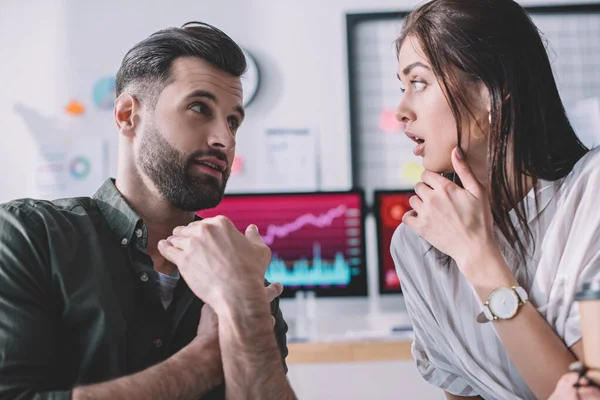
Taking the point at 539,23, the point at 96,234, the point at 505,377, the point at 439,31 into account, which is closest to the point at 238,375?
the point at 96,234

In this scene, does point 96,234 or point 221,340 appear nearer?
point 221,340

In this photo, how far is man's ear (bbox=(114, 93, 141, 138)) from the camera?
4.90 ft

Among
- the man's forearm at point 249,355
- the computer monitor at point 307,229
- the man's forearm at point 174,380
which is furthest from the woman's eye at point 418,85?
the computer monitor at point 307,229

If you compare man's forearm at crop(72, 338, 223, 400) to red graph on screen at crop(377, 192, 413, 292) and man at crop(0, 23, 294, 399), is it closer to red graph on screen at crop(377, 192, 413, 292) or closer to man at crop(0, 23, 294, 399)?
man at crop(0, 23, 294, 399)

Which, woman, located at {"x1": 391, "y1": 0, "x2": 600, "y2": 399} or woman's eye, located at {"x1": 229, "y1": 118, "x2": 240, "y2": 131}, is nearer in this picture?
woman, located at {"x1": 391, "y1": 0, "x2": 600, "y2": 399}

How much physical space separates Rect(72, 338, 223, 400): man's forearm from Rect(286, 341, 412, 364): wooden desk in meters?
1.12

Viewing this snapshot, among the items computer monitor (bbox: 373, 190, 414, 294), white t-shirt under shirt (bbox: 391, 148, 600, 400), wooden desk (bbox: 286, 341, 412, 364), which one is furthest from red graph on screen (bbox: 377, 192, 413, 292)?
white t-shirt under shirt (bbox: 391, 148, 600, 400)

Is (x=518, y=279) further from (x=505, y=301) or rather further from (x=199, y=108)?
(x=199, y=108)

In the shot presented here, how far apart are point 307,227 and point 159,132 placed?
137cm

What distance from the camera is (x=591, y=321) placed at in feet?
2.83

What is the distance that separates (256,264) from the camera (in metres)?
1.22

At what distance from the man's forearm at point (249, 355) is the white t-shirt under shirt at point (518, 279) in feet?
1.18

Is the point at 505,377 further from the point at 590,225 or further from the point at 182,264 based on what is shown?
the point at 182,264

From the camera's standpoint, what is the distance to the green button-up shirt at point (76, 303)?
3.74ft
